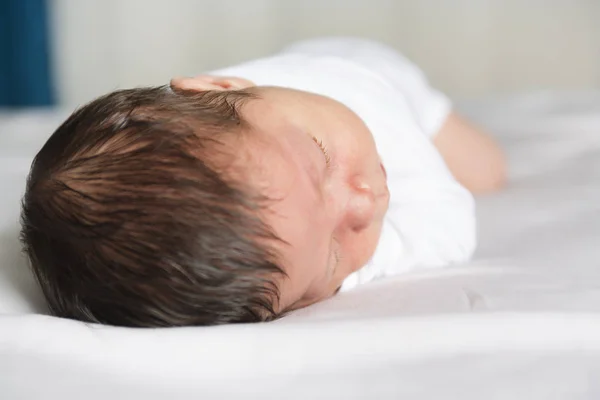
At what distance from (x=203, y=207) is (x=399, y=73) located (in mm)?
817

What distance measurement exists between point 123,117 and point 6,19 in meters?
1.89

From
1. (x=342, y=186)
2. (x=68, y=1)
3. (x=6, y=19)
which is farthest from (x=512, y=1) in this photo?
(x=342, y=186)

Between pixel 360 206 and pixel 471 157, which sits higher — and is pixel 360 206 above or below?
above

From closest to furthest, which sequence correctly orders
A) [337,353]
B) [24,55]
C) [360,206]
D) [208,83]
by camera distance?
[337,353] → [360,206] → [208,83] → [24,55]

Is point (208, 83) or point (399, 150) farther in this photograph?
point (399, 150)

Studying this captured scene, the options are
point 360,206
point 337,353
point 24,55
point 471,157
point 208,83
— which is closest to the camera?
point 337,353

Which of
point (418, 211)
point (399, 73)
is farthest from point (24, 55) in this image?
point (418, 211)

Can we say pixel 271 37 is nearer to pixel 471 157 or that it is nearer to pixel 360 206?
pixel 471 157

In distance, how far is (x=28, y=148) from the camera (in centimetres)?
161

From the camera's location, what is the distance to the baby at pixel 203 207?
0.76 metres

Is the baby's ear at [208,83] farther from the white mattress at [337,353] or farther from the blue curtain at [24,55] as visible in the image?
the blue curtain at [24,55]

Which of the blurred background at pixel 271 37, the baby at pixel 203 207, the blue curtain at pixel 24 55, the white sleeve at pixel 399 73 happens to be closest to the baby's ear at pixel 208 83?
the baby at pixel 203 207

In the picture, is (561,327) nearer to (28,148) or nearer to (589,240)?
(589,240)

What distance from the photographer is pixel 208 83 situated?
1.08 meters
